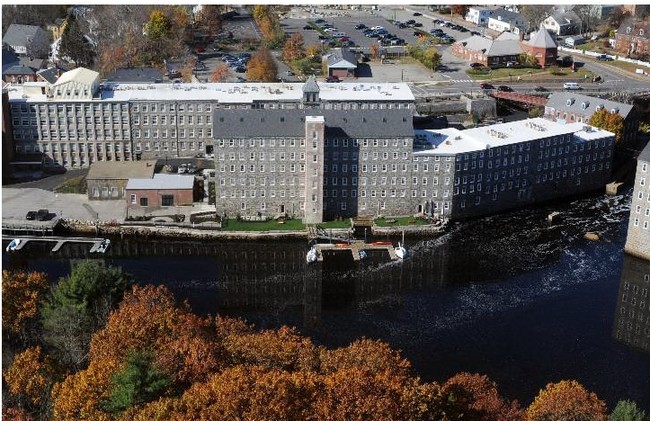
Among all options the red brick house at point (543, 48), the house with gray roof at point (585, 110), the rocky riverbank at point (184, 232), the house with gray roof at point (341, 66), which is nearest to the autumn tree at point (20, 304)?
the rocky riverbank at point (184, 232)

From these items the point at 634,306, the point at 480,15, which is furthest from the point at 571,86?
the point at 634,306

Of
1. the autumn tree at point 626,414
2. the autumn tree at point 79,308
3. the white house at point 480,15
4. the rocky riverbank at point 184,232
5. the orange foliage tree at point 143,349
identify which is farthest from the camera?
the white house at point 480,15

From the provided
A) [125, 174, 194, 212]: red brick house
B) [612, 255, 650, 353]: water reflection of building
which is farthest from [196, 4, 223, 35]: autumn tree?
[612, 255, 650, 353]: water reflection of building

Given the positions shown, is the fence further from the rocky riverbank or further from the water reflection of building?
A: the rocky riverbank

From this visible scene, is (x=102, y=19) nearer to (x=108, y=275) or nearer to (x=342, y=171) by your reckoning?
(x=342, y=171)

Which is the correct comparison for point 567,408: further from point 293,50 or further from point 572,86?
point 293,50

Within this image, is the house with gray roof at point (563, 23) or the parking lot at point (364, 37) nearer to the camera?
the parking lot at point (364, 37)

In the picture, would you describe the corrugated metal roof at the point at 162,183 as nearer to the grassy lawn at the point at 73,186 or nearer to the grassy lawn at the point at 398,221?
the grassy lawn at the point at 73,186
